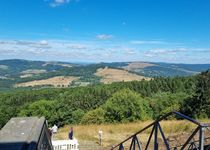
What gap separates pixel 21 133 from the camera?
6.34 meters

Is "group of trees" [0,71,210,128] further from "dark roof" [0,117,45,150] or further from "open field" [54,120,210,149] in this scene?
"dark roof" [0,117,45,150]

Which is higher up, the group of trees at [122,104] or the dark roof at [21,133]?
the dark roof at [21,133]

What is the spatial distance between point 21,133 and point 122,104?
49742 mm

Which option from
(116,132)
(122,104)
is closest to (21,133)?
(116,132)

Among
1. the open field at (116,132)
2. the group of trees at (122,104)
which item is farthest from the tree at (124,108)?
the open field at (116,132)

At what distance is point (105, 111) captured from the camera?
180ft

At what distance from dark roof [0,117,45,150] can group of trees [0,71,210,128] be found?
40939 mm

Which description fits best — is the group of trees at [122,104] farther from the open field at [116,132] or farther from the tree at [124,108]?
the open field at [116,132]

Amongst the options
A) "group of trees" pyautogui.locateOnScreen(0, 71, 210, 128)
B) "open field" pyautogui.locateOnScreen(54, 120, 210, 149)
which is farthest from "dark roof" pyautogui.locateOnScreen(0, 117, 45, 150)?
"group of trees" pyautogui.locateOnScreen(0, 71, 210, 128)

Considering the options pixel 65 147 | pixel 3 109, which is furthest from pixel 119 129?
pixel 3 109

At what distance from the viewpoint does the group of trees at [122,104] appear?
53.3m

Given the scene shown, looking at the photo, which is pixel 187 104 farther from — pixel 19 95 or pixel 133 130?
pixel 19 95

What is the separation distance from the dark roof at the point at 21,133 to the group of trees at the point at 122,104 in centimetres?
4094

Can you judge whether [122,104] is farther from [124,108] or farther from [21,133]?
[21,133]
